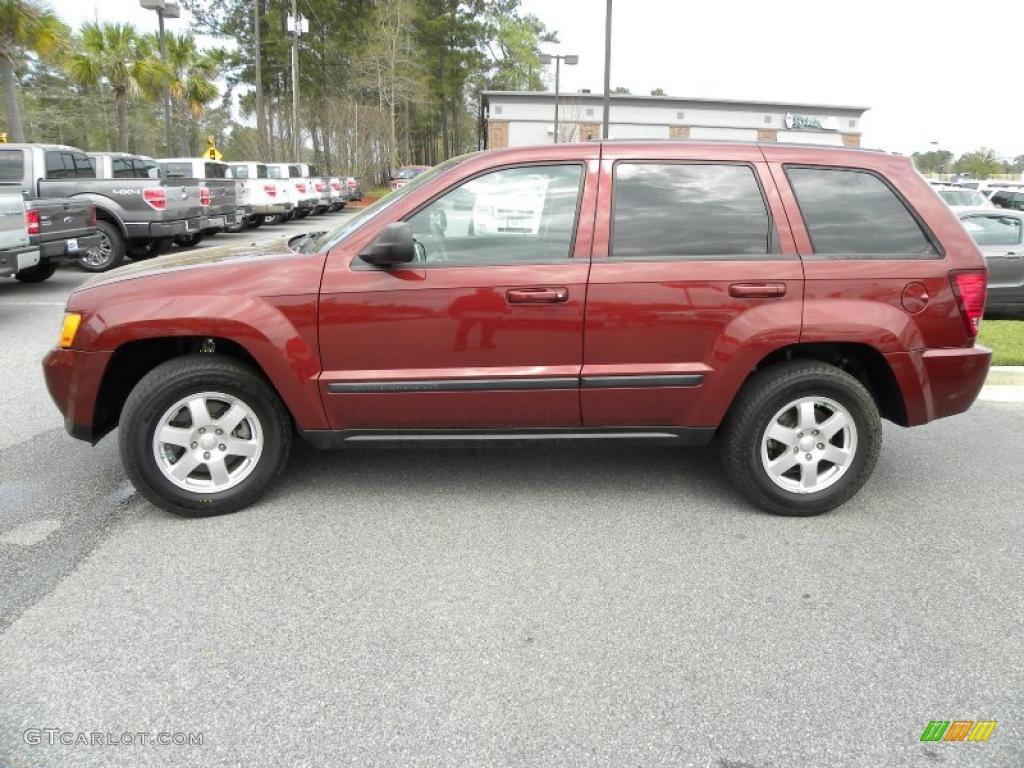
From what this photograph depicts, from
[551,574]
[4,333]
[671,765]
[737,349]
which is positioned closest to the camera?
[671,765]

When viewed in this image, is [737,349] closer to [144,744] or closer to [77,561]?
[144,744]

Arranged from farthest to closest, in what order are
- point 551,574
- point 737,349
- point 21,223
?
point 21,223, point 737,349, point 551,574

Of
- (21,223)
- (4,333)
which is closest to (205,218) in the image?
(21,223)

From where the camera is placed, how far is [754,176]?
392cm

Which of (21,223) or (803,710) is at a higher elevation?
(21,223)

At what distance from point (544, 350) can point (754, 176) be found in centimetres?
136

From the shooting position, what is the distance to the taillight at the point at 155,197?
12758mm

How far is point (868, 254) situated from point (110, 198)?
12.3 metres

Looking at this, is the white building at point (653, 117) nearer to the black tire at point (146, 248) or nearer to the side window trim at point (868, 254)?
the black tire at point (146, 248)

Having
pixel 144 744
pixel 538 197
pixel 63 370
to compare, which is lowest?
Answer: pixel 144 744

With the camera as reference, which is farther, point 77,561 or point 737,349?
point 737,349

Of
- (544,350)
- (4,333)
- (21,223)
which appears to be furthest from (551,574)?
(21,223)

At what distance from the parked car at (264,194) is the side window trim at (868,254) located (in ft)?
63.4

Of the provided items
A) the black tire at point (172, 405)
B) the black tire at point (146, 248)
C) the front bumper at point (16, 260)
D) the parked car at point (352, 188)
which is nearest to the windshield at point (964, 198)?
the black tire at point (146, 248)
